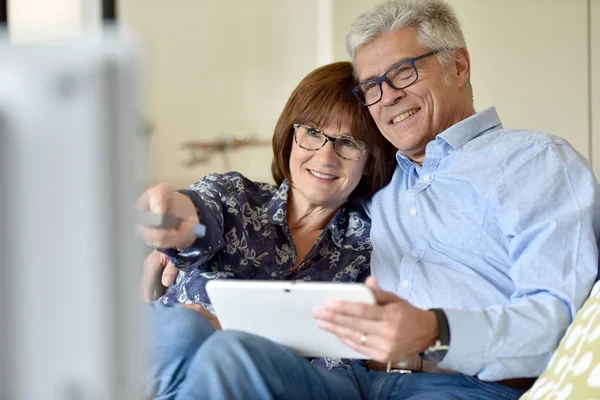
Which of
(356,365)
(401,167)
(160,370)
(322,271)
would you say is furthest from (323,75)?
(160,370)

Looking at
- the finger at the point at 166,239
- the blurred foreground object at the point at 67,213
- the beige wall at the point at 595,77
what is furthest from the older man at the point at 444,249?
the beige wall at the point at 595,77

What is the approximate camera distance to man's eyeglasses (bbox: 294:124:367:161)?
1.87 m

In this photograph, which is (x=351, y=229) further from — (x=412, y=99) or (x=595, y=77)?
(x=595, y=77)

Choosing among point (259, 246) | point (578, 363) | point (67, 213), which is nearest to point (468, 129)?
point (259, 246)

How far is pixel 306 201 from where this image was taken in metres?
1.91

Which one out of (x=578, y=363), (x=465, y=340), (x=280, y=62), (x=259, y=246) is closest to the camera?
(x=578, y=363)

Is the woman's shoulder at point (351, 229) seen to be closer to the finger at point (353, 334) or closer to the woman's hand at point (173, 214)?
the woman's hand at point (173, 214)

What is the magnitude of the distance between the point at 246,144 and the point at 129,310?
481cm

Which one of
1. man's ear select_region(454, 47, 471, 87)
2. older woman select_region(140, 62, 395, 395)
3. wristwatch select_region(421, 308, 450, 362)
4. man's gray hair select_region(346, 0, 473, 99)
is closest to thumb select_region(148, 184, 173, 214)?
older woman select_region(140, 62, 395, 395)

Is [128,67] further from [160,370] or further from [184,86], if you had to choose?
[184,86]

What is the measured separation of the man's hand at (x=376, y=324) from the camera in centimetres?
113

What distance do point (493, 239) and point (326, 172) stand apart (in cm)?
49

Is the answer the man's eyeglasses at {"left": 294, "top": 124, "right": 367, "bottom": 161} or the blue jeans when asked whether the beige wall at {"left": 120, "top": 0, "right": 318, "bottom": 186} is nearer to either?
the man's eyeglasses at {"left": 294, "top": 124, "right": 367, "bottom": 161}

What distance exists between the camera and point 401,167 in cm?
188
